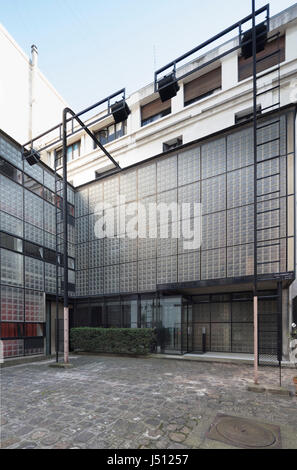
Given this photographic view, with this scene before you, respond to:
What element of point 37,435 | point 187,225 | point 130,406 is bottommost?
point 130,406

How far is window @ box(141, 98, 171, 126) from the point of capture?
18.0 meters

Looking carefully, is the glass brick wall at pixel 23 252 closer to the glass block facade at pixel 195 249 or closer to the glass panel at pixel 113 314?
the glass block facade at pixel 195 249

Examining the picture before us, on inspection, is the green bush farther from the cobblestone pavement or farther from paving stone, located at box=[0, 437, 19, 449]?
paving stone, located at box=[0, 437, 19, 449]

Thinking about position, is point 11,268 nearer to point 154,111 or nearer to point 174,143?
point 174,143

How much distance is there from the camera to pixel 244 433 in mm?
4645

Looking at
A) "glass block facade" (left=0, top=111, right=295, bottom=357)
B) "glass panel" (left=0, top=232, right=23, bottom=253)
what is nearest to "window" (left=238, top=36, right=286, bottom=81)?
"glass block facade" (left=0, top=111, right=295, bottom=357)

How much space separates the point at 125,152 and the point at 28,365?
1434 cm

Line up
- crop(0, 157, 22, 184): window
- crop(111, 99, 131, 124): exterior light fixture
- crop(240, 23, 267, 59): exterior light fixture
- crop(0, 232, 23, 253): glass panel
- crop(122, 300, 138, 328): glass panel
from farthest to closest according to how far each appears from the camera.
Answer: crop(122, 300, 138, 328): glass panel, crop(0, 157, 22, 184): window, crop(0, 232, 23, 253): glass panel, crop(111, 99, 131, 124): exterior light fixture, crop(240, 23, 267, 59): exterior light fixture

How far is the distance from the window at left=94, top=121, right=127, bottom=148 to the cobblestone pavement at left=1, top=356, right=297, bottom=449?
16187mm

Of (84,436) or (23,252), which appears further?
(23,252)

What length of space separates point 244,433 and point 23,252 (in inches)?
486

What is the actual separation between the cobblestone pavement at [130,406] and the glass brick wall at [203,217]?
194 inches

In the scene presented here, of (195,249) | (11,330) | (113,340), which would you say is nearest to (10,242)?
(11,330)
